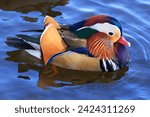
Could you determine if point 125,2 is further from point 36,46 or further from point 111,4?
point 36,46

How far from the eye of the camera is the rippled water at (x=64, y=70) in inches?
260

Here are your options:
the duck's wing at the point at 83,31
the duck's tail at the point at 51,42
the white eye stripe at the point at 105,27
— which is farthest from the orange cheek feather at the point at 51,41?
the white eye stripe at the point at 105,27

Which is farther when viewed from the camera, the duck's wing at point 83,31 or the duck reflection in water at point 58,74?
the duck's wing at point 83,31

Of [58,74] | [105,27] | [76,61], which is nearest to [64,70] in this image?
[58,74]

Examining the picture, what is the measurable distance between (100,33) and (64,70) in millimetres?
618

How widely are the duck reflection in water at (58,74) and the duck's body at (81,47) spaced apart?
0.22 feet

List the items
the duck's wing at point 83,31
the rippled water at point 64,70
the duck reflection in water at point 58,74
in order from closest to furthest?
the rippled water at point 64,70 → the duck reflection in water at point 58,74 → the duck's wing at point 83,31

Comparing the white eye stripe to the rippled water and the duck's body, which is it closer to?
the duck's body

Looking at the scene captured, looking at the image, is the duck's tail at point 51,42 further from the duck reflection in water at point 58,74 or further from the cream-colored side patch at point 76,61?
the duck reflection in water at point 58,74

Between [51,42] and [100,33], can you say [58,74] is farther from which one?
[100,33]

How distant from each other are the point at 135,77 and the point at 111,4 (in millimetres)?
2027

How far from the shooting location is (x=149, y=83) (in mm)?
6836

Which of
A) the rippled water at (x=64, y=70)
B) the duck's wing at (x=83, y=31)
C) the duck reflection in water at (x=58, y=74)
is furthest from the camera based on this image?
the duck's wing at (x=83, y=31)

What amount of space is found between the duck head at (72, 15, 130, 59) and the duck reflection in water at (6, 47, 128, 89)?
245 millimetres
